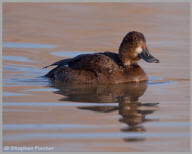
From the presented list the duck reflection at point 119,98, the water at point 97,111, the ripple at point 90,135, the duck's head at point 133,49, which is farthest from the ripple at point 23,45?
the ripple at point 90,135

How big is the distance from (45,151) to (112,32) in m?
10.2

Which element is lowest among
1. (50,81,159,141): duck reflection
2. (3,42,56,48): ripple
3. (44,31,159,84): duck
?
(50,81,159,141): duck reflection

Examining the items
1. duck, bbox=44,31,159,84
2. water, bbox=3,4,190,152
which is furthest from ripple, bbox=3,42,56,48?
duck, bbox=44,31,159,84

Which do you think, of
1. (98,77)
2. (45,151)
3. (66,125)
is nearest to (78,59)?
(98,77)

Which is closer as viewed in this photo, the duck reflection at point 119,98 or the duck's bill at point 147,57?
the duck reflection at point 119,98

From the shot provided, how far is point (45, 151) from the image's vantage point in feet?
25.6

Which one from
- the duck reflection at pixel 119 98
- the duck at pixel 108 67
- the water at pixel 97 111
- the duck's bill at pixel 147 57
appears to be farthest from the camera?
the duck's bill at pixel 147 57

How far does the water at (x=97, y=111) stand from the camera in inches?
320

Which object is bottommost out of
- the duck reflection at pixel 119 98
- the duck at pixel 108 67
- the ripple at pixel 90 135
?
the ripple at pixel 90 135

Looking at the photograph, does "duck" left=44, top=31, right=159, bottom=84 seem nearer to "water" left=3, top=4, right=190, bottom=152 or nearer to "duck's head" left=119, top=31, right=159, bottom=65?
"duck's head" left=119, top=31, right=159, bottom=65

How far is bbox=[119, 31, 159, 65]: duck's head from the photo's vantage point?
40.9 ft

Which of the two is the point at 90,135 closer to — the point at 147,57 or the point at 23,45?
the point at 147,57

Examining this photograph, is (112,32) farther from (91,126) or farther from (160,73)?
(91,126)

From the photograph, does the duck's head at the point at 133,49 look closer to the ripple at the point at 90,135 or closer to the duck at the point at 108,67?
the duck at the point at 108,67
